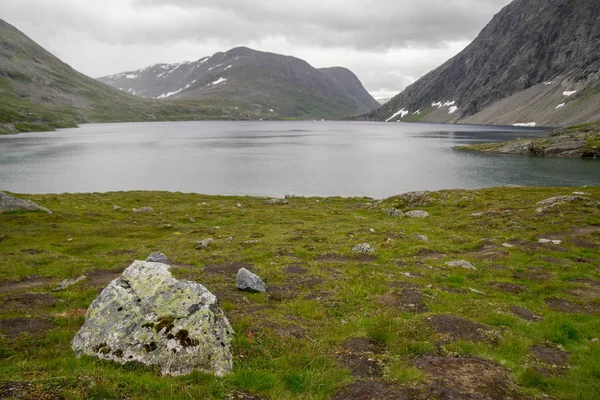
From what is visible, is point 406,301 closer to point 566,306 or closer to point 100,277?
point 566,306

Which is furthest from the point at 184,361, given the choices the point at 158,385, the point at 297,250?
the point at 297,250

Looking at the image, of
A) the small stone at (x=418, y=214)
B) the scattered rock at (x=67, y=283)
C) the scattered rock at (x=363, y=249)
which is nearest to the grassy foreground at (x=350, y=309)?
the scattered rock at (x=67, y=283)

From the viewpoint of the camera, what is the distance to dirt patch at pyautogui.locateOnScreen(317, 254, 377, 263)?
24.2 metres

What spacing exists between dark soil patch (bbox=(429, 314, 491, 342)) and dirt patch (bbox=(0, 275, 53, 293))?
63.5 ft

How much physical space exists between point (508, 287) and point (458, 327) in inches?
292

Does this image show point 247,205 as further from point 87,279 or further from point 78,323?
point 78,323

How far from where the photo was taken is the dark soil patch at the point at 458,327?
1266 centimetres

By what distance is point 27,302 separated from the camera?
1528 cm

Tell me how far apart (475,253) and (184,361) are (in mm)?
23475

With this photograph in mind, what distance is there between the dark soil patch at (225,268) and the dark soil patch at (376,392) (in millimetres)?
12101

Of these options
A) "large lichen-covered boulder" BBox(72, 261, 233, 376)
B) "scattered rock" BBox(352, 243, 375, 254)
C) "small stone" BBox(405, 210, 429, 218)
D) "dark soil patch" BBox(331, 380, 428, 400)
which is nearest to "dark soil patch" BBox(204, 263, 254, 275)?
"scattered rock" BBox(352, 243, 375, 254)

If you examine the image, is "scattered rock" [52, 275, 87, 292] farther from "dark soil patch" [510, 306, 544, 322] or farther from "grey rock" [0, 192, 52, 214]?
"grey rock" [0, 192, 52, 214]

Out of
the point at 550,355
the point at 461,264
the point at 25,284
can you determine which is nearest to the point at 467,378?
the point at 550,355

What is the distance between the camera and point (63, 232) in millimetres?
34906
